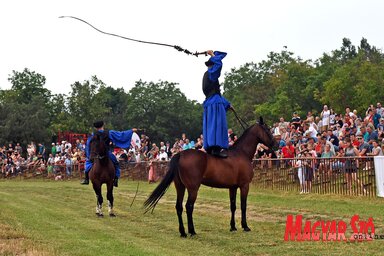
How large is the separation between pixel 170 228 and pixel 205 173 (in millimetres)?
1877

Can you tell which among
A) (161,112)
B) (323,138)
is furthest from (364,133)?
(161,112)

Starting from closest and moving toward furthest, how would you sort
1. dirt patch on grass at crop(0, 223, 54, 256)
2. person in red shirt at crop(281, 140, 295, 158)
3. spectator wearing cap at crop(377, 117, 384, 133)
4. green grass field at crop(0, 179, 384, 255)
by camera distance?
dirt patch on grass at crop(0, 223, 54, 256), green grass field at crop(0, 179, 384, 255), spectator wearing cap at crop(377, 117, 384, 133), person in red shirt at crop(281, 140, 295, 158)

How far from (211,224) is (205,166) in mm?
2459

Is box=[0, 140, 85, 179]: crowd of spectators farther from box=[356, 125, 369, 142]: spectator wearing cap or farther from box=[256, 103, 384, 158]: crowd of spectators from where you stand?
box=[356, 125, 369, 142]: spectator wearing cap

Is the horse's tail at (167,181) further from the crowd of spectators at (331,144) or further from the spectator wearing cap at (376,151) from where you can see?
the spectator wearing cap at (376,151)

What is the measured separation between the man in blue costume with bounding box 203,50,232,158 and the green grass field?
1.73 metres

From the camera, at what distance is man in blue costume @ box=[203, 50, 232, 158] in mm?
13508

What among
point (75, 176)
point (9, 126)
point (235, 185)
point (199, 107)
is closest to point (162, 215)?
point (235, 185)

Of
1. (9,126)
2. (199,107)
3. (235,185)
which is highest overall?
(199,107)

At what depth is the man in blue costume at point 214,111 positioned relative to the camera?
13.5 meters

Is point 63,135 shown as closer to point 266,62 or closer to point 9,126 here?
point 9,126

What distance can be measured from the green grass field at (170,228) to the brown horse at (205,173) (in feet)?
2.17

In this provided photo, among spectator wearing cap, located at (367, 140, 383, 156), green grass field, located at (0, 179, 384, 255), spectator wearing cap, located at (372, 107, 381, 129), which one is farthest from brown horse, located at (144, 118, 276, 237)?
spectator wearing cap, located at (372, 107, 381, 129)

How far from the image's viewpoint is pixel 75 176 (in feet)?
144
